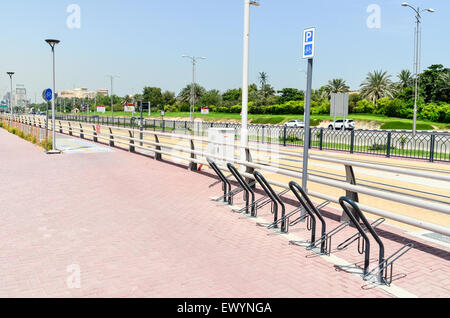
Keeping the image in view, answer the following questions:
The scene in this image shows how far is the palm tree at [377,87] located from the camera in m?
86.4

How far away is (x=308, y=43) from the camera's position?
23.0 ft

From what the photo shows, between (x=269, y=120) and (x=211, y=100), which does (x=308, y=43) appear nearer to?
(x=269, y=120)

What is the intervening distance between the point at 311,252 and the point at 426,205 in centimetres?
160

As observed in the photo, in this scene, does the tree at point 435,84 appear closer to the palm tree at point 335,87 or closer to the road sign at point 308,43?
the palm tree at point 335,87

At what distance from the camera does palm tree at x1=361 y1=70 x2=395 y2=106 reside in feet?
284

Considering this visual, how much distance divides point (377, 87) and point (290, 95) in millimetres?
26282

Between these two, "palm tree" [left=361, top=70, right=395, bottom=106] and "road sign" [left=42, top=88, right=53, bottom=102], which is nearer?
"road sign" [left=42, top=88, right=53, bottom=102]

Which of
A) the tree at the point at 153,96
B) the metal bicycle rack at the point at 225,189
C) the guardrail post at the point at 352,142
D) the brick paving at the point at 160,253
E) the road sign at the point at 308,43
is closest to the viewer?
the brick paving at the point at 160,253

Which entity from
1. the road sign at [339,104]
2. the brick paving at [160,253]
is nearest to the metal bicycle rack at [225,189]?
the brick paving at [160,253]

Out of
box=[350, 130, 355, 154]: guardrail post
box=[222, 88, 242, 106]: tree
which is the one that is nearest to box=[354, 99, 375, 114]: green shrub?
box=[222, 88, 242, 106]: tree

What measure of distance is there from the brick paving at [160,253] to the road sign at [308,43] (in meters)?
2.83

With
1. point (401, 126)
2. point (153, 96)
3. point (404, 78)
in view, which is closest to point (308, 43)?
point (401, 126)

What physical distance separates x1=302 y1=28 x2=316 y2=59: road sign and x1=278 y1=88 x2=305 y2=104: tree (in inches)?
3968

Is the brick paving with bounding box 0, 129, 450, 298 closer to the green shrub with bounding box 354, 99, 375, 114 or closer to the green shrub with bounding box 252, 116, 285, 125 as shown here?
the green shrub with bounding box 252, 116, 285, 125
